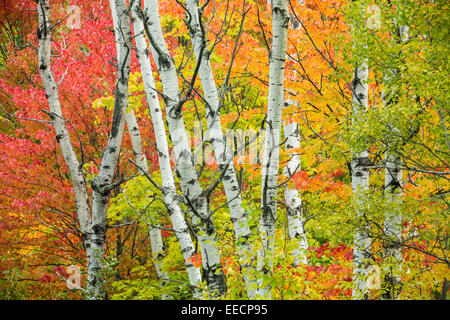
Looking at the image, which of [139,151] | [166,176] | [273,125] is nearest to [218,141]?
[273,125]

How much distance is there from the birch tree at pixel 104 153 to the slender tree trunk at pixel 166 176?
283 mm

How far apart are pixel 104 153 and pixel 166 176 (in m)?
0.86

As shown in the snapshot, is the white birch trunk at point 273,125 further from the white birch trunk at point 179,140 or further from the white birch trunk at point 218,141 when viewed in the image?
the white birch trunk at point 179,140

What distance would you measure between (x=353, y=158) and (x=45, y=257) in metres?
7.79

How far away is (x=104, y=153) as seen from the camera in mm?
4504

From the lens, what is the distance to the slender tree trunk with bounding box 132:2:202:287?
464cm

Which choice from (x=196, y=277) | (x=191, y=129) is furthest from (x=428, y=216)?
(x=191, y=129)

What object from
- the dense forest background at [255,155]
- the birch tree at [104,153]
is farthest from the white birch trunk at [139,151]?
the birch tree at [104,153]

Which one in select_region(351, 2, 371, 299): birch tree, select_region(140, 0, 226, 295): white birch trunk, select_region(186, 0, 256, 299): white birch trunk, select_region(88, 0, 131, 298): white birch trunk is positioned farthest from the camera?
select_region(351, 2, 371, 299): birch tree

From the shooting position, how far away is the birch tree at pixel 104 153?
14.5 ft

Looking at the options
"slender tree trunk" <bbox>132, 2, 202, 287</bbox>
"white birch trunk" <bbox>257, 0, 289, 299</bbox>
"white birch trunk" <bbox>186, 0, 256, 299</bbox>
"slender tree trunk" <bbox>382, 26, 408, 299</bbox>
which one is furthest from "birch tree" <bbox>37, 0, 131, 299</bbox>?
"slender tree trunk" <bbox>382, 26, 408, 299</bbox>

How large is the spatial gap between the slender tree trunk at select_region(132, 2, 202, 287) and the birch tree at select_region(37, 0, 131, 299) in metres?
0.28

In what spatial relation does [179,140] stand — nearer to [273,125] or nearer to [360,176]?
[273,125]

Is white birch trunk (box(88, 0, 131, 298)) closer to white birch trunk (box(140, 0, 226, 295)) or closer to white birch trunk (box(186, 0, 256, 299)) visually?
white birch trunk (box(140, 0, 226, 295))
